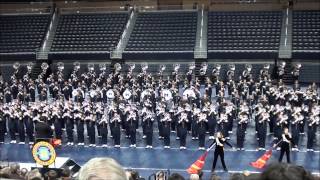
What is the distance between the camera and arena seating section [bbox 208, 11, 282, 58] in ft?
86.4

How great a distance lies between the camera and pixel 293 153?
1593 centimetres

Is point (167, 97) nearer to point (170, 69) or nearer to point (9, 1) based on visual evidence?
point (170, 69)

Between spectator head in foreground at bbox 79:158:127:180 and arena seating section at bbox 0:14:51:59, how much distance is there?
1062 inches

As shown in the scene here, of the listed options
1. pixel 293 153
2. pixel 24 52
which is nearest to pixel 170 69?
pixel 24 52

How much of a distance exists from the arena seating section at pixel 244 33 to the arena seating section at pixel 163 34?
1.19m

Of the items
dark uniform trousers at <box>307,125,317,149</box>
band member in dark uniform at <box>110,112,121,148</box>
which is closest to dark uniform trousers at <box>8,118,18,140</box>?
band member in dark uniform at <box>110,112,121,148</box>

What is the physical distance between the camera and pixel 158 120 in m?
17.6

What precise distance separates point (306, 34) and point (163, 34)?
26.6ft

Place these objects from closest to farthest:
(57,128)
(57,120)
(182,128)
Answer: (182,128), (57,120), (57,128)

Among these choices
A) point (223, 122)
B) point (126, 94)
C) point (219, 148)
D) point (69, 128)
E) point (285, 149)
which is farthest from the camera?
point (126, 94)

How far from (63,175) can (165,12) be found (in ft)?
75.6

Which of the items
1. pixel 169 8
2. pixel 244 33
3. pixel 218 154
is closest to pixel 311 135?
pixel 218 154

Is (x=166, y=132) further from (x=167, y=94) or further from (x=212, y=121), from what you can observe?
(x=167, y=94)

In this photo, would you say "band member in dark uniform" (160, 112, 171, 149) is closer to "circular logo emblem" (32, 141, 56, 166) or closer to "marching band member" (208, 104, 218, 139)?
"marching band member" (208, 104, 218, 139)
